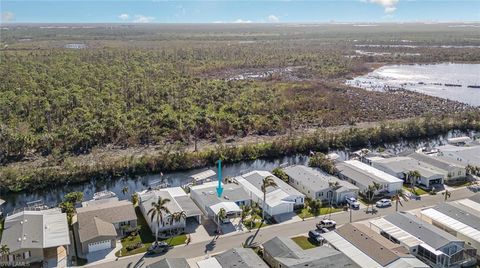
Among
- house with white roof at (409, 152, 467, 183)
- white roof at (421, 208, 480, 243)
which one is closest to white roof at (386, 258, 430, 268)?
white roof at (421, 208, 480, 243)

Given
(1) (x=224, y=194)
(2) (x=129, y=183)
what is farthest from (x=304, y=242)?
(2) (x=129, y=183)

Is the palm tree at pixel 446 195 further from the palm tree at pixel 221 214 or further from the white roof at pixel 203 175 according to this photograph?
the white roof at pixel 203 175

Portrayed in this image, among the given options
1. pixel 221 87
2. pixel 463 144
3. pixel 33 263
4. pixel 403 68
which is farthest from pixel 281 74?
pixel 33 263

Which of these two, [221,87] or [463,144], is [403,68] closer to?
[221,87]

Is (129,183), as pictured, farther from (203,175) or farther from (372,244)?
(372,244)

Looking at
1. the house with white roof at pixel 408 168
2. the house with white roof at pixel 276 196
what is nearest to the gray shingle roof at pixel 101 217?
the house with white roof at pixel 276 196
